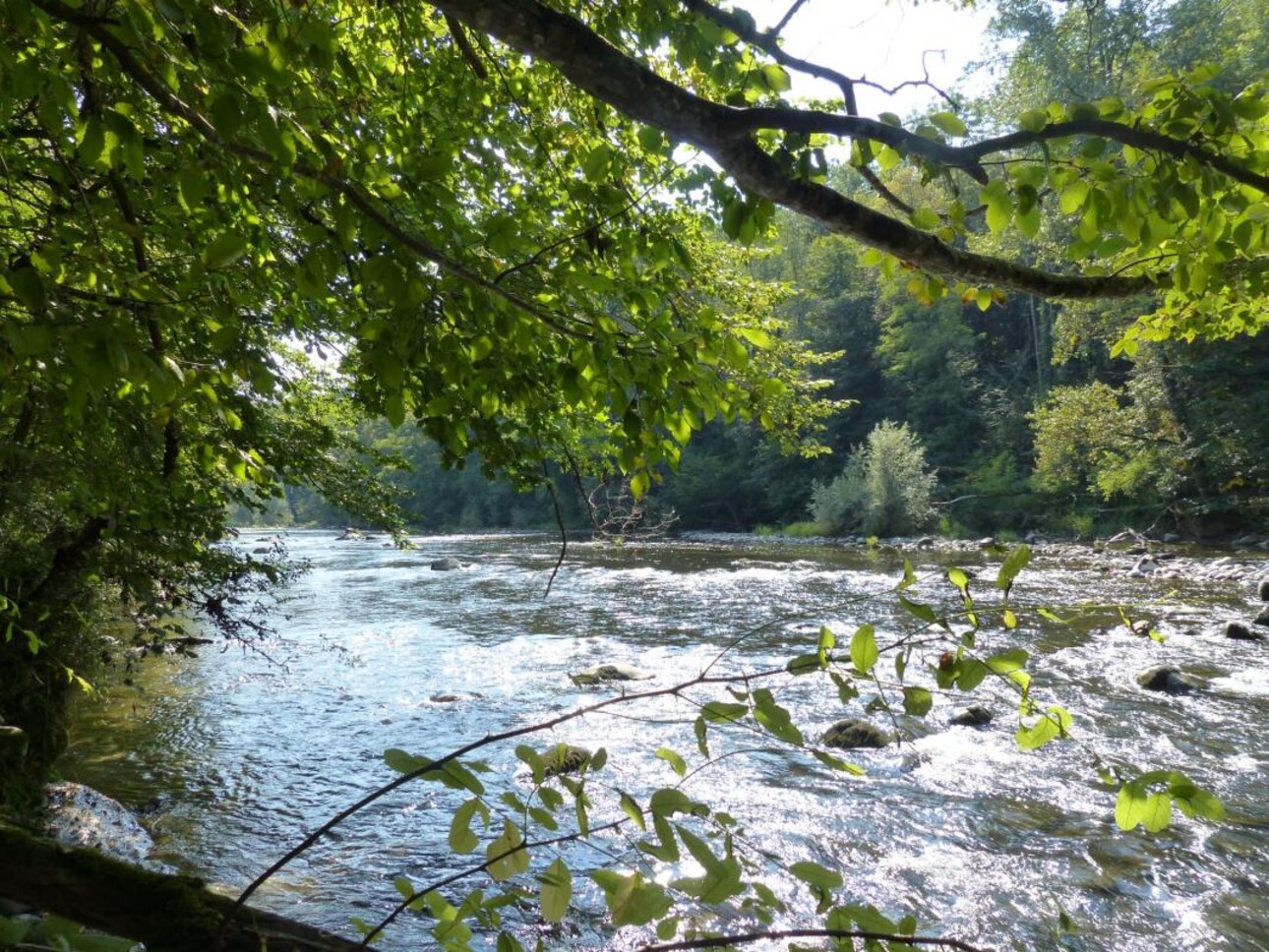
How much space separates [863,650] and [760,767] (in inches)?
259

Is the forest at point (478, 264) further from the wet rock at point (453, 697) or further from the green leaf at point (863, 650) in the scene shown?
the wet rock at point (453, 697)

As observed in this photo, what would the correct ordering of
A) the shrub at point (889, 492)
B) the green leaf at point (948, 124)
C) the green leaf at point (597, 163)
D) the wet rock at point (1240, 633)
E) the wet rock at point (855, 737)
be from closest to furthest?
the green leaf at point (948, 124) < the green leaf at point (597, 163) < the wet rock at point (855, 737) < the wet rock at point (1240, 633) < the shrub at point (889, 492)

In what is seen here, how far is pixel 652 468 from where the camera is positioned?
213 cm

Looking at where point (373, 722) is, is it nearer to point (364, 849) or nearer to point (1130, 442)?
point (364, 849)

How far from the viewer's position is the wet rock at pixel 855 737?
25.3ft

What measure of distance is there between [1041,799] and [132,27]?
290 inches

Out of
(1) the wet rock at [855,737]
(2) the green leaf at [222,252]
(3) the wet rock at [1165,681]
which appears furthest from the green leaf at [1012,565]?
(3) the wet rock at [1165,681]

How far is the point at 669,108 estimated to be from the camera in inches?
61.4

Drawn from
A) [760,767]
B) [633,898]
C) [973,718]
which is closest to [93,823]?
[760,767]

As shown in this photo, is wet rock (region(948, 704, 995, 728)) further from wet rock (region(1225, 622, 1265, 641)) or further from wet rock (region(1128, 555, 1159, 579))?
wet rock (region(1128, 555, 1159, 579))

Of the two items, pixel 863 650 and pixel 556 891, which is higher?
pixel 863 650

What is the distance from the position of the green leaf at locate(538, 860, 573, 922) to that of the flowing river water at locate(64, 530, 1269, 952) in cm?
30

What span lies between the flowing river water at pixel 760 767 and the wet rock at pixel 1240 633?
32cm

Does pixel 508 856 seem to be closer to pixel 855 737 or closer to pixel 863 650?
pixel 863 650
